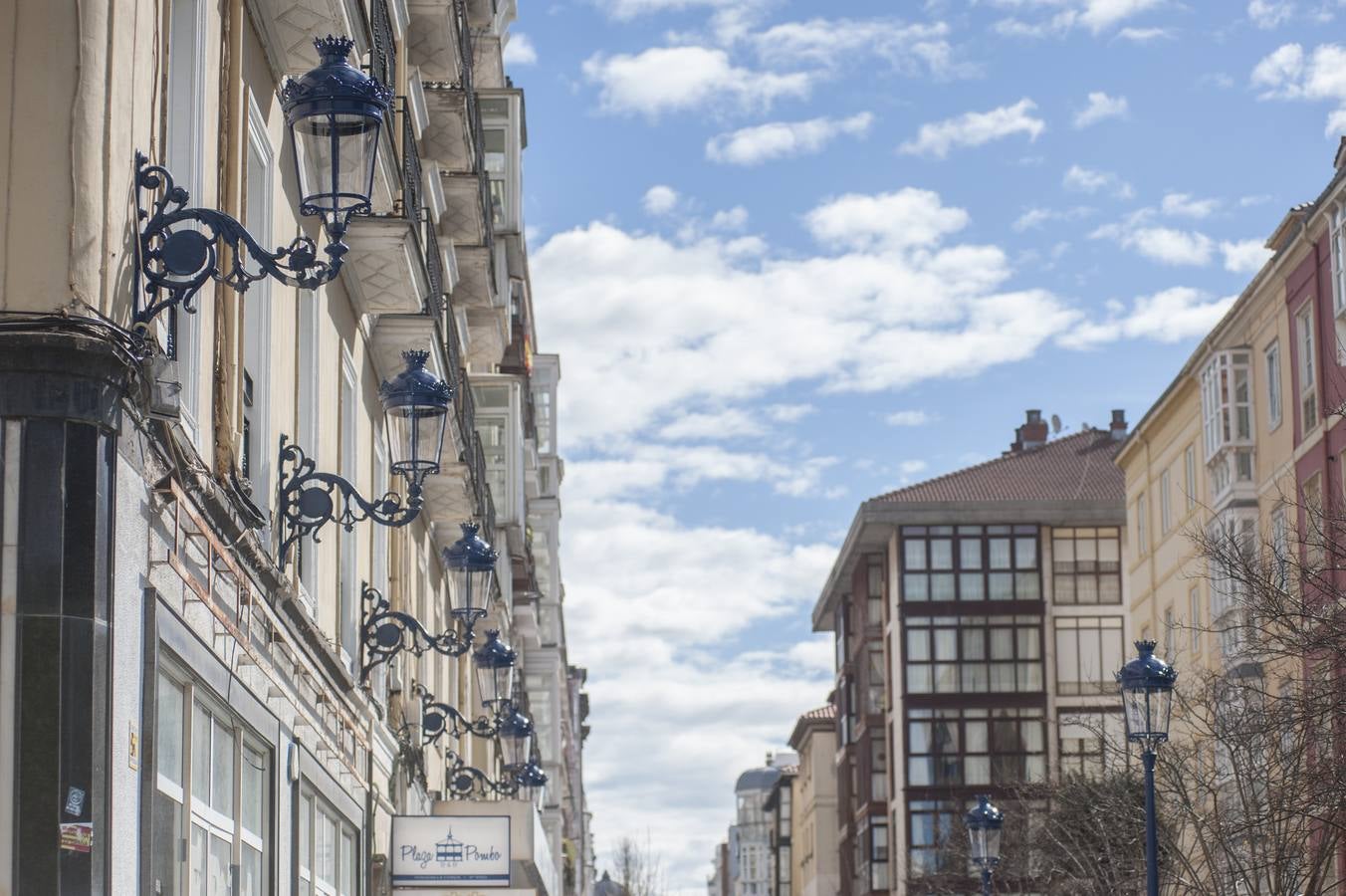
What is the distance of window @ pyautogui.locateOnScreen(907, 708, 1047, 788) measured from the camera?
67062 millimetres

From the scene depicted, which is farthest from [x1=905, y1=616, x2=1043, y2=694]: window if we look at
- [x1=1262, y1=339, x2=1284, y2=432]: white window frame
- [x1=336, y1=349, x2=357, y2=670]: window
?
[x1=336, y1=349, x2=357, y2=670]: window

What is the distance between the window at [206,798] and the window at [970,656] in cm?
5608

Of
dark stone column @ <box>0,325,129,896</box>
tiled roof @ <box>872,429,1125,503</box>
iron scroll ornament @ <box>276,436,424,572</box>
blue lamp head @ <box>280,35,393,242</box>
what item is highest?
tiled roof @ <box>872,429,1125,503</box>

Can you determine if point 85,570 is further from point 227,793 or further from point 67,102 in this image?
point 227,793

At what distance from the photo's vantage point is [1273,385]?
39094 millimetres

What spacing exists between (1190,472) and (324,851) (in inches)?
1295

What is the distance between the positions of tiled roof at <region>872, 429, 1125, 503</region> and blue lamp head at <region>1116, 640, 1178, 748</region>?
4868cm

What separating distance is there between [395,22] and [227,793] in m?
11.3

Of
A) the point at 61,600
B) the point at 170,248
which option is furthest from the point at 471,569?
the point at 61,600

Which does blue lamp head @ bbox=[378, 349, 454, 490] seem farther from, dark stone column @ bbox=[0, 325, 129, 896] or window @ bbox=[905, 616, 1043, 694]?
window @ bbox=[905, 616, 1043, 694]

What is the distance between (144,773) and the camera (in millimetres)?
9414

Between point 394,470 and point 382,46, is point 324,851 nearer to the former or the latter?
point 394,470

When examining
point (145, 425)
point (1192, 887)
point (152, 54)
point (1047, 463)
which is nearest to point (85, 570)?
point (145, 425)

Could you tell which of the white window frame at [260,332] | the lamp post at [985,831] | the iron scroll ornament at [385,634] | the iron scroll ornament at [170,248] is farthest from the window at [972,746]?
the iron scroll ornament at [170,248]
